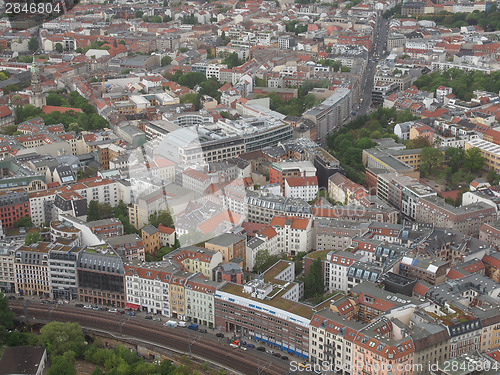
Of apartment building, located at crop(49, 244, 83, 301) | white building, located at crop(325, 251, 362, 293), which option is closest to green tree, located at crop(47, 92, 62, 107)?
apartment building, located at crop(49, 244, 83, 301)

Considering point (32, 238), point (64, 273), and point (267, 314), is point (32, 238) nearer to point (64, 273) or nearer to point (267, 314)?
point (64, 273)

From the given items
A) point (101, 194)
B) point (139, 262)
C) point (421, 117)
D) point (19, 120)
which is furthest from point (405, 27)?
point (139, 262)

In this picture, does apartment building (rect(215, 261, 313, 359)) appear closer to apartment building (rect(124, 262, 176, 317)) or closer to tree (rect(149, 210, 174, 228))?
apartment building (rect(124, 262, 176, 317))

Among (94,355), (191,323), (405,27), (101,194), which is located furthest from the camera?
(405,27)

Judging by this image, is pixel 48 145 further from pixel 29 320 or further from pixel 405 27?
pixel 405 27

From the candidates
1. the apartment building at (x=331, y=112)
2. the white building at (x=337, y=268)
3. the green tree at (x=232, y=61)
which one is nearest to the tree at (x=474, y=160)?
the apartment building at (x=331, y=112)

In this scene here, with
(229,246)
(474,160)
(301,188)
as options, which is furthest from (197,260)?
(474,160)
